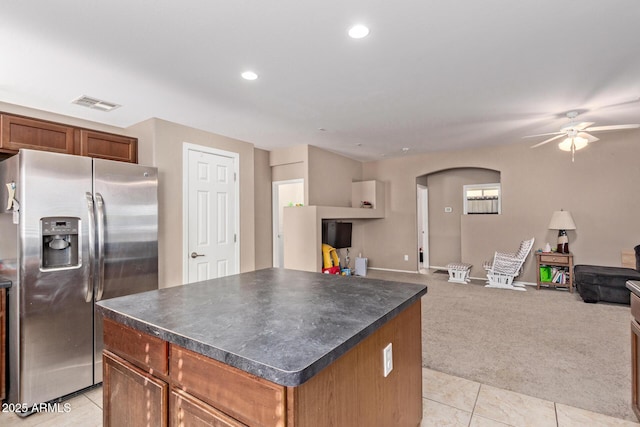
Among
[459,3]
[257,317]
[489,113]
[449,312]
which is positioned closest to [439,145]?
[489,113]

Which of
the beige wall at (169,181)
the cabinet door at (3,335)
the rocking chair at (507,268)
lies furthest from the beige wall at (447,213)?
the cabinet door at (3,335)

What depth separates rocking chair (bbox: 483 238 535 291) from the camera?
5285 millimetres

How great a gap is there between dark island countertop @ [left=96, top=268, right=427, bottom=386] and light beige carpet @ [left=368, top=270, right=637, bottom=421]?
1.52 m

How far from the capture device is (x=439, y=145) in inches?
225

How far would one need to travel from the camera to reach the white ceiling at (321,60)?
1.88 m

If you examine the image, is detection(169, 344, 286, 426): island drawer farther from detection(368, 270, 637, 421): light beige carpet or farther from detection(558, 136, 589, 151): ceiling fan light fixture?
detection(558, 136, 589, 151): ceiling fan light fixture

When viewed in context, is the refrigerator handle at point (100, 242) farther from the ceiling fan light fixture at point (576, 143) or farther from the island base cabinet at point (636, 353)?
the ceiling fan light fixture at point (576, 143)

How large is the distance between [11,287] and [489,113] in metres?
5.04

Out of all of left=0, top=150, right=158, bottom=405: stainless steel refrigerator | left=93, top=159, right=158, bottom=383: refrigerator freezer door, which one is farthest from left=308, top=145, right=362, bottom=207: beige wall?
left=0, top=150, right=158, bottom=405: stainless steel refrigerator

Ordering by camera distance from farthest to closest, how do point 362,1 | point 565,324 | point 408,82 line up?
point 565,324, point 408,82, point 362,1

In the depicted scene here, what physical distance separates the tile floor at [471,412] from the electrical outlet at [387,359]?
0.88m

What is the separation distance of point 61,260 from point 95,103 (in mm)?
1649

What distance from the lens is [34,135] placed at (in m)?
2.95

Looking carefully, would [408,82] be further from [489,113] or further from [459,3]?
[489,113]
